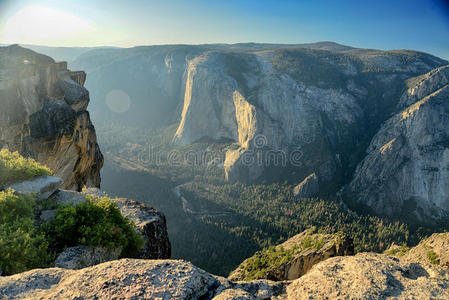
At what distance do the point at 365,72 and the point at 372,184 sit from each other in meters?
84.7

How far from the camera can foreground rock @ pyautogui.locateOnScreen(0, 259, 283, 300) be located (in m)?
6.61

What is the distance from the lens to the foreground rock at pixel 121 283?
6.61m

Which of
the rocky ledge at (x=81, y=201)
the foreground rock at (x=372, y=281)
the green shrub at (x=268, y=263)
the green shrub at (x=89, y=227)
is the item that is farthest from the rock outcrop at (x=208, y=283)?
the green shrub at (x=268, y=263)

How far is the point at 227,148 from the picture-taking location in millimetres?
129250

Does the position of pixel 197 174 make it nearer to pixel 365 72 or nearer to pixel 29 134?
pixel 29 134

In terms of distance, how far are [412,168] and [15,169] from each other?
113 meters

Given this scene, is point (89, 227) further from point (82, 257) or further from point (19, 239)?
point (19, 239)

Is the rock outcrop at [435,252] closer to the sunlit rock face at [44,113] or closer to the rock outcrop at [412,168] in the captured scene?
the sunlit rock face at [44,113]

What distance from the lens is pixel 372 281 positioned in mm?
8312

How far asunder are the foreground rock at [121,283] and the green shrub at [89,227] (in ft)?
8.37

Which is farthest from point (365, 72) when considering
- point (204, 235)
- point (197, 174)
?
point (204, 235)

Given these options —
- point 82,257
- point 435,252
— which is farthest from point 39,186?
point 435,252

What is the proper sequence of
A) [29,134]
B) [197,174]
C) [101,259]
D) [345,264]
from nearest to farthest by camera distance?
[345,264]
[101,259]
[29,134]
[197,174]

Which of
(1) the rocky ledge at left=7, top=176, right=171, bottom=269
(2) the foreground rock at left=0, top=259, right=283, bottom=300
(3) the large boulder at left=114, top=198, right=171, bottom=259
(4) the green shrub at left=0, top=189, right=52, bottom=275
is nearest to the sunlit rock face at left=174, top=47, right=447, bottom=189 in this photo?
(3) the large boulder at left=114, top=198, right=171, bottom=259
